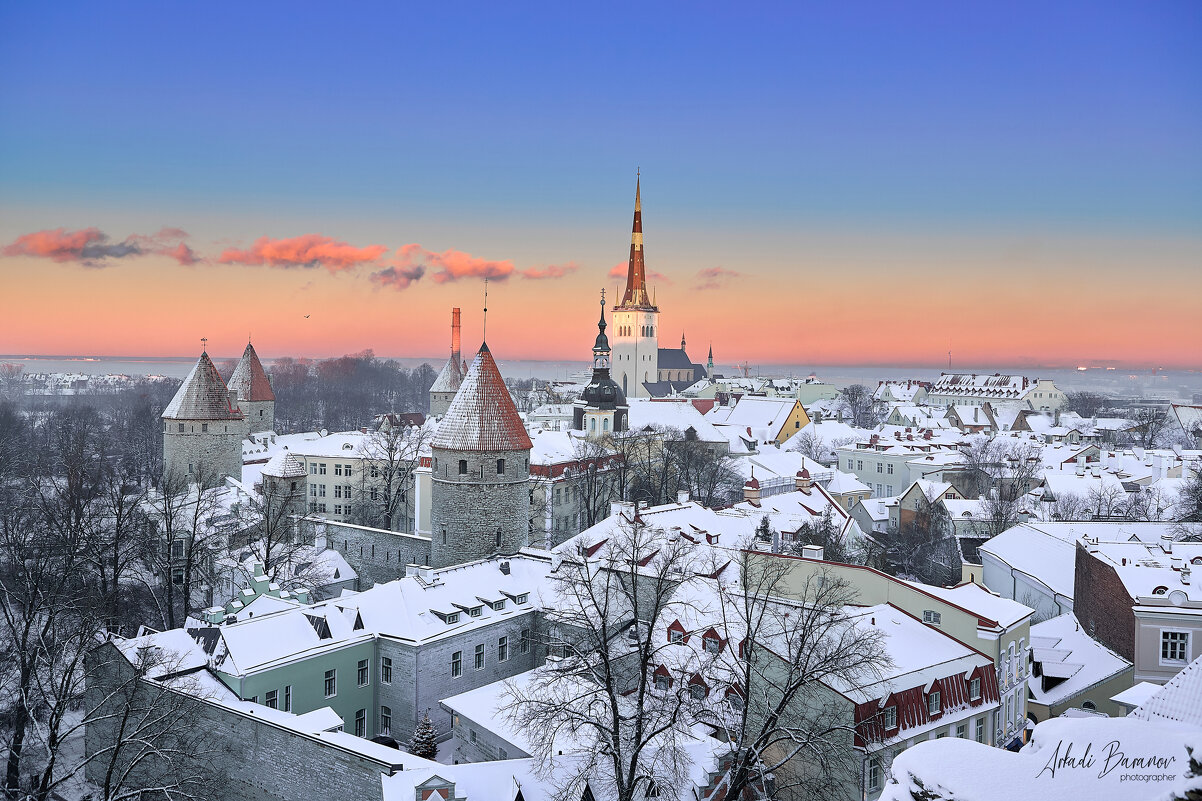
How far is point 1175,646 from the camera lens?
75.7 feet

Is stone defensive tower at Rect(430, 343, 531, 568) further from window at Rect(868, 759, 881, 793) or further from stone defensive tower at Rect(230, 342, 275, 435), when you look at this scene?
stone defensive tower at Rect(230, 342, 275, 435)

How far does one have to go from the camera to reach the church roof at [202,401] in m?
44.3

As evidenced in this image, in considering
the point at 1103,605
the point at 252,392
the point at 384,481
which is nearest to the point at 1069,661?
the point at 1103,605

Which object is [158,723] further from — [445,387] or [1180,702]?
[445,387]

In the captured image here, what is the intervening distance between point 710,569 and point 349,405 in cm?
10823

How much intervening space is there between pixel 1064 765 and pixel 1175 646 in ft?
70.2

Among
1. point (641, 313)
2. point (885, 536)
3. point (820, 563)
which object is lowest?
point (885, 536)

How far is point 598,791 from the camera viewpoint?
1577 centimetres

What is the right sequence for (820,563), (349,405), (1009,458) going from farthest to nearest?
1. (349,405)
2. (1009,458)
3. (820,563)

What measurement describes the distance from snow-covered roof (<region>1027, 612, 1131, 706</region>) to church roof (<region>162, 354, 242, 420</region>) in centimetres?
3691

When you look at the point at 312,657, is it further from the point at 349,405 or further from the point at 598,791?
the point at 349,405

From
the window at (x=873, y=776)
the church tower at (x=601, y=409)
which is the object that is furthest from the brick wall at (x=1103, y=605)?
the church tower at (x=601, y=409)

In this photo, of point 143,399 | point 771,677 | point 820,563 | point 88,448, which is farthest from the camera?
point 143,399

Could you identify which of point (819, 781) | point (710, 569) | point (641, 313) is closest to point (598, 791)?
point (819, 781)
